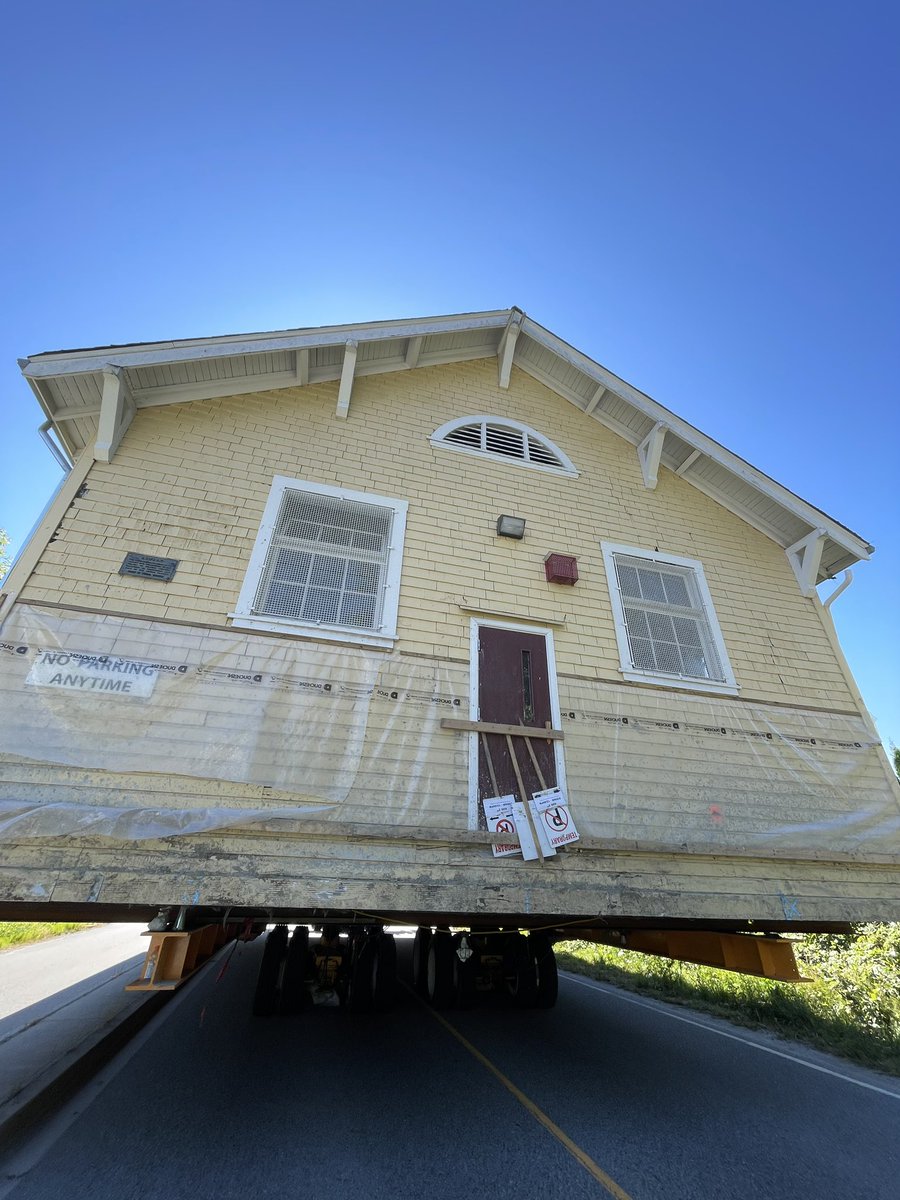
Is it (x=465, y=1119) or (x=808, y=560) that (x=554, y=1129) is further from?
(x=808, y=560)

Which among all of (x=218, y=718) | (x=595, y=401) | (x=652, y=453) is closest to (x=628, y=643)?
(x=652, y=453)

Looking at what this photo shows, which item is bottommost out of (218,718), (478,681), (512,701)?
(218,718)

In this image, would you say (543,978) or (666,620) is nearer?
(666,620)

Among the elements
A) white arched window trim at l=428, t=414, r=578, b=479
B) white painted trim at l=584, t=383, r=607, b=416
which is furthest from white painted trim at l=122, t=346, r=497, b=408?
white painted trim at l=584, t=383, r=607, b=416

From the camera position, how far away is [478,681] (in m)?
5.12

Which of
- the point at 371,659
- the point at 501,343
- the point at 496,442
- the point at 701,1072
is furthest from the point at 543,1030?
the point at 501,343

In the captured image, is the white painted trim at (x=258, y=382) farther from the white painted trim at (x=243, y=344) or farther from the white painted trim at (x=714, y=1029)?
the white painted trim at (x=714, y=1029)

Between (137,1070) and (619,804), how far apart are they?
5.76 meters

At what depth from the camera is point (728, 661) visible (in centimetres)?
612

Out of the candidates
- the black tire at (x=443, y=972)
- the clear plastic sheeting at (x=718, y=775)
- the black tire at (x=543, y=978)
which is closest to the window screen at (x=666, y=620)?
the clear plastic sheeting at (x=718, y=775)

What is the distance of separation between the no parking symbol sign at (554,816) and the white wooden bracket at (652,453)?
→ 15.8 feet

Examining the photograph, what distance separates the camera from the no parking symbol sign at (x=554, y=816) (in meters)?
4.41

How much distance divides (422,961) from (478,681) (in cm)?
667

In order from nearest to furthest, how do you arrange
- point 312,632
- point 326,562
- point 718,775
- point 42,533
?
point 42,533 < point 312,632 < point 718,775 < point 326,562
